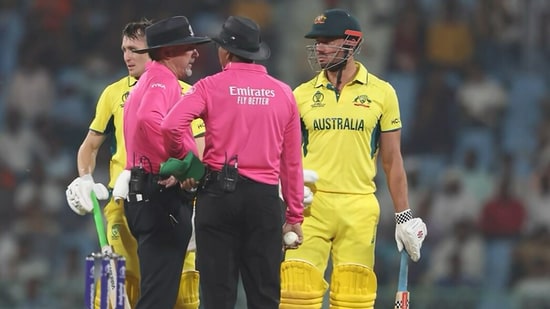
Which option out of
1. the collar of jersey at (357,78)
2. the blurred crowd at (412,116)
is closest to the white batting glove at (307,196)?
the collar of jersey at (357,78)

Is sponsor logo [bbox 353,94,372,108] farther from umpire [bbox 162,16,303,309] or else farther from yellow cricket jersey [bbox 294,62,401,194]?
umpire [bbox 162,16,303,309]

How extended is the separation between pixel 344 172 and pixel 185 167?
121 centimetres

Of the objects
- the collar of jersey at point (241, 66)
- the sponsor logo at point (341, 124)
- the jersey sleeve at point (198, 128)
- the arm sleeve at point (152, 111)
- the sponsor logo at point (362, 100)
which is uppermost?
the collar of jersey at point (241, 66)

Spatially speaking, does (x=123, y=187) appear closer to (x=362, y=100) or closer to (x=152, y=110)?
(x=152, y=110)

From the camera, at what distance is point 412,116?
39.0 ft

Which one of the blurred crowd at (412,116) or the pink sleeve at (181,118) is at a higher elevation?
the pink sleeve at (181,118)

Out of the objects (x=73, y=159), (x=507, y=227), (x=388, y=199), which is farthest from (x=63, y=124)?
(x=507, y=227)

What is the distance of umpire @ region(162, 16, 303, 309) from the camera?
5969 millimetres

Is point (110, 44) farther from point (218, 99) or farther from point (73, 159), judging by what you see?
point (218, 99)

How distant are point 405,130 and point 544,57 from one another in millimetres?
1494

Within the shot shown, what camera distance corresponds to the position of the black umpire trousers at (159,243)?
247 inches

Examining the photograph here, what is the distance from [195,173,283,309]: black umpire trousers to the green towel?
0.36ft

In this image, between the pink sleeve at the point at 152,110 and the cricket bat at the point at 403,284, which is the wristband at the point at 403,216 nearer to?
the cricket bat at the point at 403,284

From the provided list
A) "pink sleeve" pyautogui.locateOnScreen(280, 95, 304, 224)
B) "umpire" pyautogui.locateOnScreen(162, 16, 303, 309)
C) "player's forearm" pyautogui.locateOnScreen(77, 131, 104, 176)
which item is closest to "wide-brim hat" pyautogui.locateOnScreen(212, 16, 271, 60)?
"umpire" pyautogui.locateOnScreen(162, 16, 303, 309)
